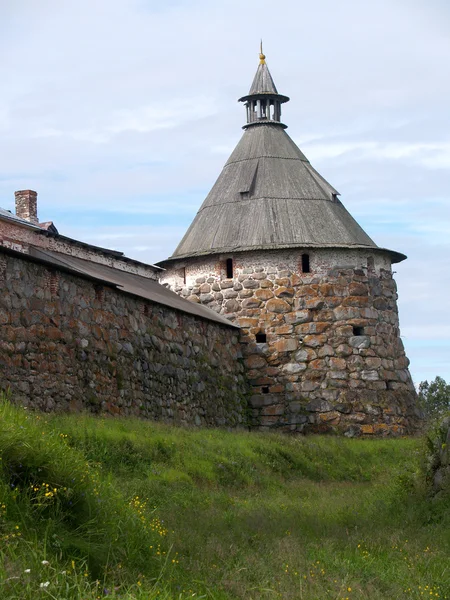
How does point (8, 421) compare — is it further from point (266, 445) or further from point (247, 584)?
point (266, 445)

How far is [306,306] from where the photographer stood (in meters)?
24.0

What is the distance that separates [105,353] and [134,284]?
433 cm

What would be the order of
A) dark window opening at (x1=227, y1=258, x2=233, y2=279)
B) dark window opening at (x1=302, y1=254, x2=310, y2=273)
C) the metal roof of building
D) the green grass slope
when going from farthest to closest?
dark window opening at (x1=227, y1=258, x2=233, y2=279) → dark window opening at (x1=302, y1=254, x2=310, y2=273) → the metal roof of building → the green grass slope

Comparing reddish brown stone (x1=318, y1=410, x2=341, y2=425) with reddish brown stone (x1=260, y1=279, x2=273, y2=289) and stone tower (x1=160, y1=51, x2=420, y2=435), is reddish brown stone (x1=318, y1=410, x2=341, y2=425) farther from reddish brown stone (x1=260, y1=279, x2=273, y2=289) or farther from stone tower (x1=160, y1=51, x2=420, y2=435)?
reddish brown stone (x1=260, y1=279, x2=273, y2=289)

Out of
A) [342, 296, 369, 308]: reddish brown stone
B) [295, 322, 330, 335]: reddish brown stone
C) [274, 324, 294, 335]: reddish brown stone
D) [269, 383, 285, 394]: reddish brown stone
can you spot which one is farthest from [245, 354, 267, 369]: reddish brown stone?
[342, 296, 369, 308]: reddish brown stone

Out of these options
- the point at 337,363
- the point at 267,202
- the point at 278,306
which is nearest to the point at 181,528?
the point at 337,363

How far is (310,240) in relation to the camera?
964 inches

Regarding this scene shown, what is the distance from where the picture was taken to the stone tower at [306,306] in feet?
78.0

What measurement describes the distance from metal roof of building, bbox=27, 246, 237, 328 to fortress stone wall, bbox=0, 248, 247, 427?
0.62ft

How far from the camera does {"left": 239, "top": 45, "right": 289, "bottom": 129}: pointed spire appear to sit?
27.4 meters

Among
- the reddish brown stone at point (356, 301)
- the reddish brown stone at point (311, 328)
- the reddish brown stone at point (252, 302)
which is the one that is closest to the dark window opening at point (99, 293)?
the reddish brown stone at point (252, 302)

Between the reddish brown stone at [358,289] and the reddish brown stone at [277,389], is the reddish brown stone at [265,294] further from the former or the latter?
the reddish brown stone at [277,389]

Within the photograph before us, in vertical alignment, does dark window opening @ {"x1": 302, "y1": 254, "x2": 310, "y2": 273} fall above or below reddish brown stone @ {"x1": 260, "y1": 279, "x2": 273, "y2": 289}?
above

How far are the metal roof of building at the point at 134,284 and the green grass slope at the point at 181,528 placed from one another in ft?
15.0
